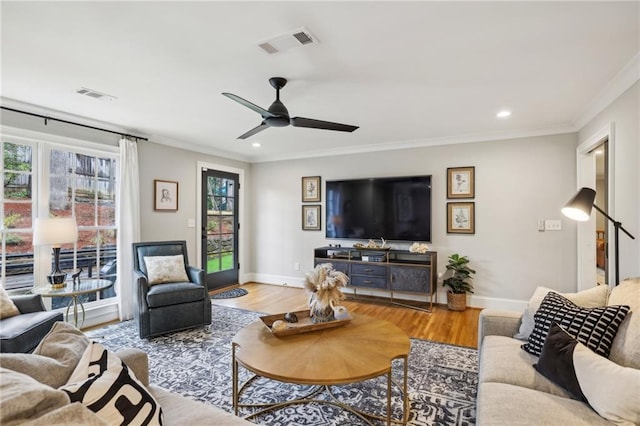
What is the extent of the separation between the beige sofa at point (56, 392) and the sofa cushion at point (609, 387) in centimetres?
149

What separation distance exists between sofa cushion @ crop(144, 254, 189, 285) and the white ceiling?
167cm

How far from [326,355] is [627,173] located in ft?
8.80

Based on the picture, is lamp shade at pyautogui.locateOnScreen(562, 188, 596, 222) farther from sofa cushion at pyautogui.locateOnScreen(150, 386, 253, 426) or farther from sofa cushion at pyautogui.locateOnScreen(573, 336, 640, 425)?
sofa cushion at pyautogui.locateOnScreen(150, 386, 253, 426)

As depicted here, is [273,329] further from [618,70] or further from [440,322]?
[618,70]

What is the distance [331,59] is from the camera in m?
2.31

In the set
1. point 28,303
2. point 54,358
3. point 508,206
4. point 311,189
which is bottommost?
point 28,303

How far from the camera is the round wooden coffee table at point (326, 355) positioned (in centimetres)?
160

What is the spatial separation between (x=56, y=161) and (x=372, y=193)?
403 cm

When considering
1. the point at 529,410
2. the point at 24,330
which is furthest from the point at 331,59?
the point at 24,330

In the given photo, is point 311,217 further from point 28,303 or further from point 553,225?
point 28,303

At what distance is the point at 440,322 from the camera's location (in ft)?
12.6

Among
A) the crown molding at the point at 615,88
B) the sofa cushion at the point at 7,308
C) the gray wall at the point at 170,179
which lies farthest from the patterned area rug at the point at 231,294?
the crown molding at the point at 615,88

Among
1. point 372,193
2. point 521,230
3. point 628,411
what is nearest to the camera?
point 628,411

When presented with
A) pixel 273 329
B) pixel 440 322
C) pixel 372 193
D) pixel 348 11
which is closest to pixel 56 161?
pixel 273 329
